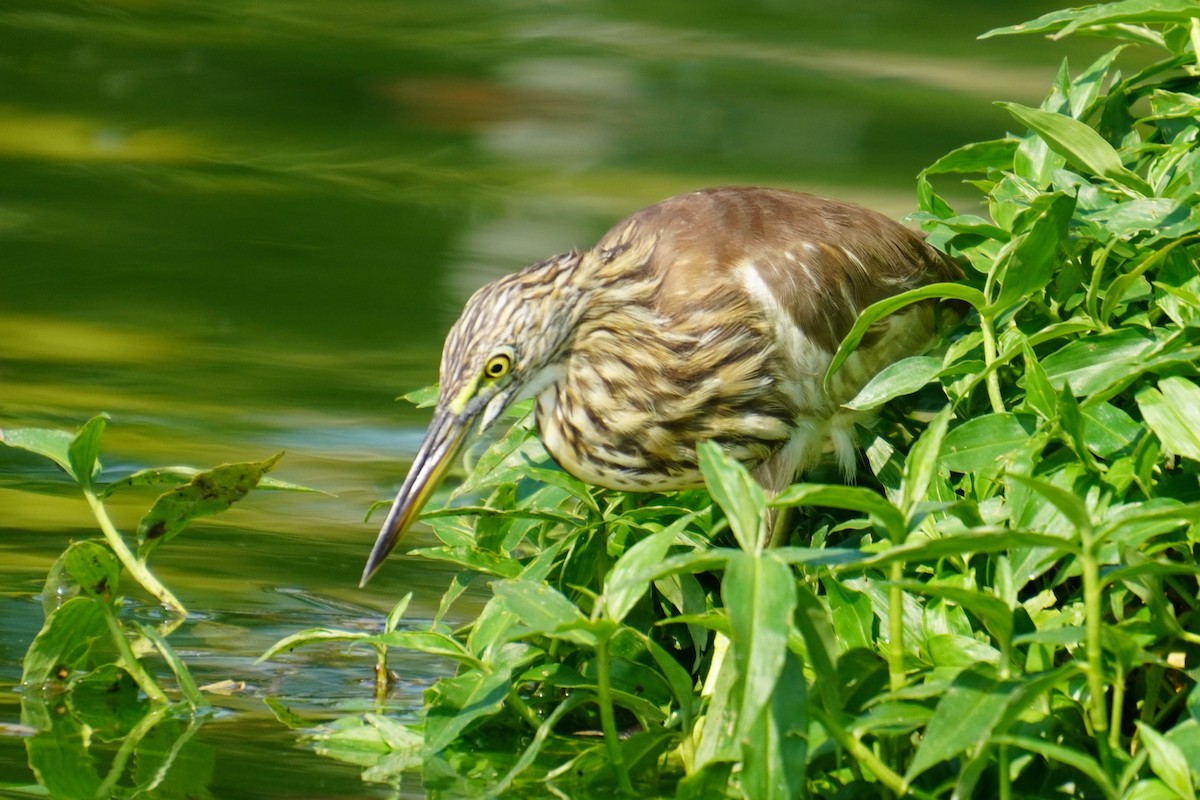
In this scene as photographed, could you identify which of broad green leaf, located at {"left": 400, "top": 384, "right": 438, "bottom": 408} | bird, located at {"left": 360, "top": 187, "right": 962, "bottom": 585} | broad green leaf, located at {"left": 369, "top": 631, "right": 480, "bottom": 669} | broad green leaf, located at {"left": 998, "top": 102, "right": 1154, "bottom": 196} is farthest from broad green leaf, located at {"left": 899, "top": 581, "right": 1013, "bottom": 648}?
broad green leaf, located at {"left": 400, "top": 384, "right": 438, "bottom": 408}

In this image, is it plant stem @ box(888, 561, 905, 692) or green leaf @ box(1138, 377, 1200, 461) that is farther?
green leaf @ box(1138, 377, 1200, 461)

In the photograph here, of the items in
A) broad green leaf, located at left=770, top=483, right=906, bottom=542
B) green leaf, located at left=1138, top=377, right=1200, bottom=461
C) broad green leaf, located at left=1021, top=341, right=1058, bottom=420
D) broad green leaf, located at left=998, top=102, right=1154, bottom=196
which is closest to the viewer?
broad green leaf, located at left=770, top=483, right=906, bottom=542

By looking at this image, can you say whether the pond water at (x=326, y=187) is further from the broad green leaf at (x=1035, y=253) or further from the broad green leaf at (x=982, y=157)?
the broad green leaf at (x=982, y=157)

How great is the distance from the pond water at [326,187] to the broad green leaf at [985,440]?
106cm

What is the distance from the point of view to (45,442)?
9.56 feet

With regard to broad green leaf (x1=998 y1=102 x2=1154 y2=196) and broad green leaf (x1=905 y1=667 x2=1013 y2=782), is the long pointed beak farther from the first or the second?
broad green leaf (x1=905 y1=667 x2=1013 y2=782)

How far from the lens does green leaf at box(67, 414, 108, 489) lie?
283cm

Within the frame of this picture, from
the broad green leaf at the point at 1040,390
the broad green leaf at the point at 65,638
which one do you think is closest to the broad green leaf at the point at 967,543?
the broad green leaf at the point at 1040,390

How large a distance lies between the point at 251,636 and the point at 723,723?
54.3 inches

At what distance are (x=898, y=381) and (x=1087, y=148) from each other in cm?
51

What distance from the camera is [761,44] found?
7.97m

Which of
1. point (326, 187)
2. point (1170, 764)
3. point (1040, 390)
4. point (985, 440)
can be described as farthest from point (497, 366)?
point (326, 187)

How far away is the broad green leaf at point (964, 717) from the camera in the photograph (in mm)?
2029

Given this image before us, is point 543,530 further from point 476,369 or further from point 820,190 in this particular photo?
point 820,190
